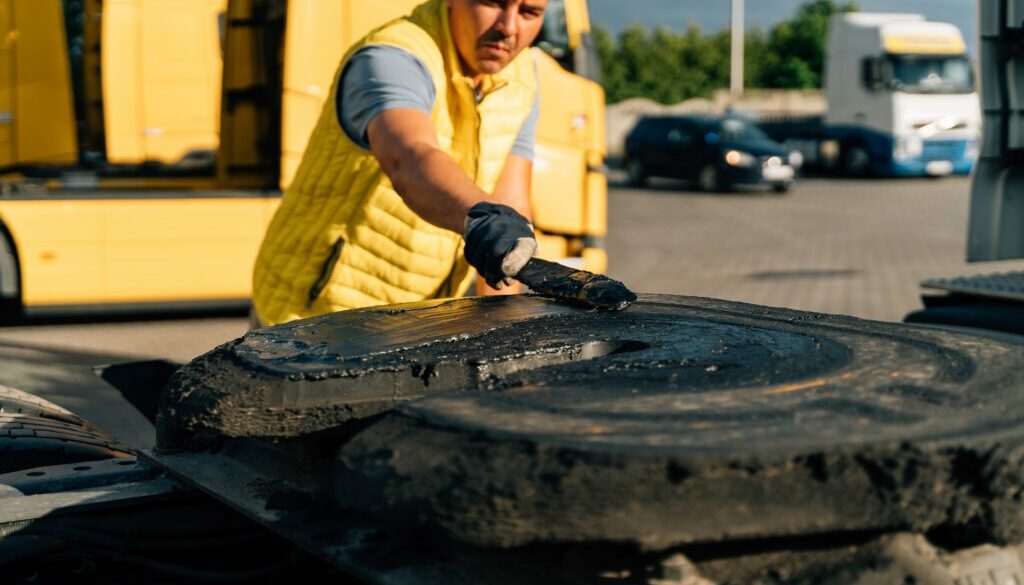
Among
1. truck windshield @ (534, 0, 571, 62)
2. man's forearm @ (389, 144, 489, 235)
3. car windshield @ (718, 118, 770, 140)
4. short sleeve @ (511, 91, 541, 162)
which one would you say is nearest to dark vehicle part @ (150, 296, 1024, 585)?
man's forearm @ (389, 144, 489, 235)

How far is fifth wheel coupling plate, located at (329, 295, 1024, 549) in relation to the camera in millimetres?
1276

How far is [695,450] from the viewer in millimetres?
1271

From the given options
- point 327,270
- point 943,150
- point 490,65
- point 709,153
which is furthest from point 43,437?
point 943,150

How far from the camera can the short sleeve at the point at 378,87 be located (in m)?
2.70

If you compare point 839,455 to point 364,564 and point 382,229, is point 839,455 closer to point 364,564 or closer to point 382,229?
point 364,564

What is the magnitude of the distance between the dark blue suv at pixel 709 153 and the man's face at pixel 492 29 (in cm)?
2466

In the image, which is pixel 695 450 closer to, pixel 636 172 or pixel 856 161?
pixel 636 172

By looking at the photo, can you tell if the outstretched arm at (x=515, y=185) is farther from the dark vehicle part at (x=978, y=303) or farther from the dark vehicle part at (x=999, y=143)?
the dark vehicle part at (x=999, y=143)

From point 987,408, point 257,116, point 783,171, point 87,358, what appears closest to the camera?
point 987,408

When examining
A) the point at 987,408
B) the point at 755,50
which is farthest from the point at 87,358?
the point at 755,50

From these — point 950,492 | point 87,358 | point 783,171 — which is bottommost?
point 783,171

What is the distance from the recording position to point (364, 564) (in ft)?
4.80

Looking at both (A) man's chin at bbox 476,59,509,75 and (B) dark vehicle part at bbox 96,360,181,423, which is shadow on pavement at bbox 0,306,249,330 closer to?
(B) dark vehicle part at bbox 96,360,181,423

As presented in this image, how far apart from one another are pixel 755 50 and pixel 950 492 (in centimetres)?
6972
